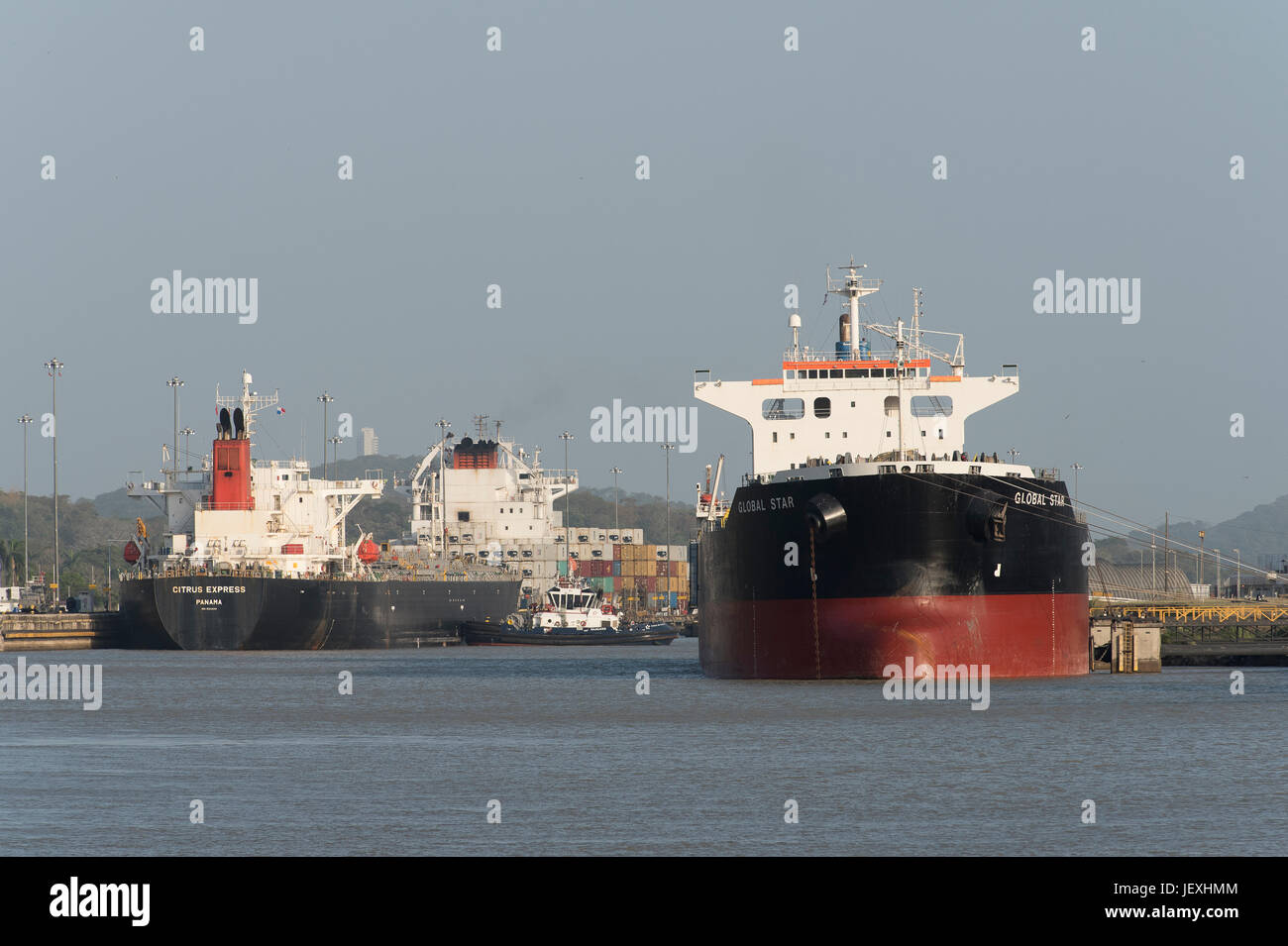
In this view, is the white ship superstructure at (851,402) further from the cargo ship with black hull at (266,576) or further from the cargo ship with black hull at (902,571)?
the cargo ship with black hull at (266,576)

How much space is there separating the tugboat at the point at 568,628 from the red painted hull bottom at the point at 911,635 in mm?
54254

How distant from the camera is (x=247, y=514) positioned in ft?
308

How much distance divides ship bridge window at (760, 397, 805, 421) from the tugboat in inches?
1974

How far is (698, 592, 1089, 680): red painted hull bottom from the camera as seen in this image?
40938 mm

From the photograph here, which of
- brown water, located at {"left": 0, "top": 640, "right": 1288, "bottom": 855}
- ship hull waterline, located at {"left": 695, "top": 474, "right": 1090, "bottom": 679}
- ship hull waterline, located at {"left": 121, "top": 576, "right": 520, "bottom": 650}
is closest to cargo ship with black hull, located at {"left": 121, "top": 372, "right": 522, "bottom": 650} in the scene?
ship hull waterline, located at {"left": 121, "top": 576, "right": 520, "bottom": 650}

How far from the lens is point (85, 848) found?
66.5 feet

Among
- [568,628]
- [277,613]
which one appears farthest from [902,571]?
[568,628]

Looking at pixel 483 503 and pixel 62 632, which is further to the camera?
pixel 483 503

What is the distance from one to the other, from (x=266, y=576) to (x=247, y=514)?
759 centimetres

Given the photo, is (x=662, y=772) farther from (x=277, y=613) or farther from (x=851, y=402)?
(x=277, y=613)

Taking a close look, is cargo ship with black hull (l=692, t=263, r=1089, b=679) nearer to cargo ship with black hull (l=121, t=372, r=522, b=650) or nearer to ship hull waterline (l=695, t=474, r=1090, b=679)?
ship hull waterline (l=695, t=474, r=1090, b=679)

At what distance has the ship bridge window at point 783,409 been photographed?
168 ft
